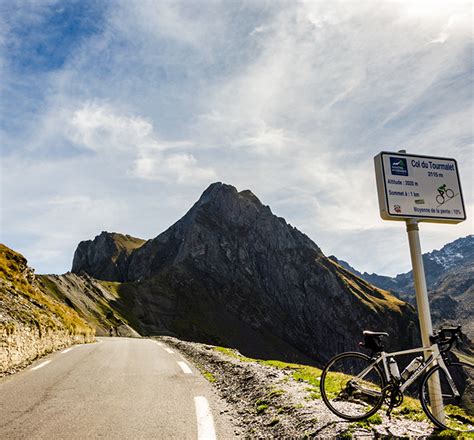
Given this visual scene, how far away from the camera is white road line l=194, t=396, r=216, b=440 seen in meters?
6.35

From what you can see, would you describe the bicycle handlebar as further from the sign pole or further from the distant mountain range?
the distant mountain range

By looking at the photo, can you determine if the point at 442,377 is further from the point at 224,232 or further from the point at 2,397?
the point at 224,232

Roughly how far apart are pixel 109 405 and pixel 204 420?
2.36 m

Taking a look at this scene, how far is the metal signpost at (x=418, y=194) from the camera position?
721cm

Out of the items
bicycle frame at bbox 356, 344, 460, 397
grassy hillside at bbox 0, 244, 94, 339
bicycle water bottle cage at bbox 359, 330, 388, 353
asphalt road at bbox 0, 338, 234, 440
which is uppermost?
grassy hillside at bbox 0, 244, 94, 339

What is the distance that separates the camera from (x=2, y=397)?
346 inches

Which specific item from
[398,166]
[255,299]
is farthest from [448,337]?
[255,299]

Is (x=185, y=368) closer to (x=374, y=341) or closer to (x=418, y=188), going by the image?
(x=374, y=341)

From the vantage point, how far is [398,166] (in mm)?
7457

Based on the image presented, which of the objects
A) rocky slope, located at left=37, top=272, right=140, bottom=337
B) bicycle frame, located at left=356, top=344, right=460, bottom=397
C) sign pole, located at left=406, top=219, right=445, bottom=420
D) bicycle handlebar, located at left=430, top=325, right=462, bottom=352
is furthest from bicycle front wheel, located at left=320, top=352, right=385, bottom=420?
rocky slope, located at left=37, top=272, right=140, bottom=337

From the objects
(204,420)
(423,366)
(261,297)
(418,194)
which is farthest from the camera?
(261,297)

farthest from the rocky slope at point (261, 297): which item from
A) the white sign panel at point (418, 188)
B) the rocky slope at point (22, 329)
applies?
the white sign panel at point (418, 188)

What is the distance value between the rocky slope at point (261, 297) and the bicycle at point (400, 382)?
133 m

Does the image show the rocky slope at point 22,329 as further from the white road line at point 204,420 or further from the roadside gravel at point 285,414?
the white road line at point 204,420
